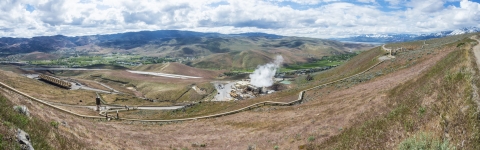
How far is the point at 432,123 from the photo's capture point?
43.5 ft

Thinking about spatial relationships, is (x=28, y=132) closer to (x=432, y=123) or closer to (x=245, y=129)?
(x=432, y=123)

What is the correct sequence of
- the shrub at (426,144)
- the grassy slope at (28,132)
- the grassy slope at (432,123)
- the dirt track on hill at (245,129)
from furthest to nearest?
the dirt track on hill at (245,129), the grassy slope at (432,123), the grassy slope at (28,132), the shrub at (426,144)

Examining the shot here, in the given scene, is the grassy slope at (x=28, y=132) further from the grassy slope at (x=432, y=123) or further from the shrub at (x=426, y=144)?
the grassy slope at (x=432, y=123)

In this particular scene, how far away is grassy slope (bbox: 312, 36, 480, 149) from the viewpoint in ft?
35.8

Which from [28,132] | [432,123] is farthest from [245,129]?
[28,132]

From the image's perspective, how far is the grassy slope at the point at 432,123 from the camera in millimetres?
10898

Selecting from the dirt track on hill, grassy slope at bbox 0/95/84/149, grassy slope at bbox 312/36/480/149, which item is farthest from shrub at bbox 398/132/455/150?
grassy slope at bbox 0/95/84/149

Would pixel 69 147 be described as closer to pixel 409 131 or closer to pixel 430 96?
pixel 409 131

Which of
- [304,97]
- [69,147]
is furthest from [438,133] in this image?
[304,97]

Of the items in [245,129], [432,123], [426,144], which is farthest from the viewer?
[245,129]

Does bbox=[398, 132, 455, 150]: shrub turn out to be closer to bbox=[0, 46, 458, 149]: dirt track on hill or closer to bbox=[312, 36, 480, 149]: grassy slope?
bbox=[312, 36, 480, 149]: grassy slope

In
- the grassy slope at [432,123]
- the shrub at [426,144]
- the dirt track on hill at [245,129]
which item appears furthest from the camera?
the dirt track on hill at [245,129]

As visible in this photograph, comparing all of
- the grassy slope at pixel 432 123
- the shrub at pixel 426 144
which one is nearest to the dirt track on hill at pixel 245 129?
the grassy slope at pixel 432 123

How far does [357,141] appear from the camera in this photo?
1586 cm
